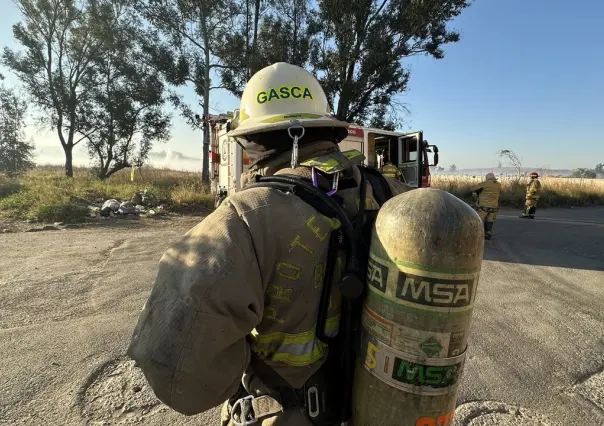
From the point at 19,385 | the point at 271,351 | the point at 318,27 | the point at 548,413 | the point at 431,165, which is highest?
the point at 318,27

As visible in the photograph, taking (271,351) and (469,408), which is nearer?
(271,351)

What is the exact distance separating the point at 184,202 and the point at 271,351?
1009cm

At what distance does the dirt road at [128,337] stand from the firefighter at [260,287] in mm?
1426

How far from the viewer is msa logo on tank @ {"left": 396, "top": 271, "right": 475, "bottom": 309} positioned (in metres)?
0.90

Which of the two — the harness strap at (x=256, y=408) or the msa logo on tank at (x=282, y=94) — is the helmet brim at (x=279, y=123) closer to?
the msa logo on tank at (x=282, y=94)

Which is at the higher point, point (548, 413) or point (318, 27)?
point (318, 27)

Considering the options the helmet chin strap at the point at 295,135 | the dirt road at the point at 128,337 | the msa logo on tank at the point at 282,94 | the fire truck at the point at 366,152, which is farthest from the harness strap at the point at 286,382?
the fire truck at the point at 366,152

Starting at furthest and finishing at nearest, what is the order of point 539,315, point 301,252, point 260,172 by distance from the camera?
point 539,315
point 260,172
point 301,252

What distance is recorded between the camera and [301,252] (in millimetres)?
1006

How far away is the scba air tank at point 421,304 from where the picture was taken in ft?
2.93

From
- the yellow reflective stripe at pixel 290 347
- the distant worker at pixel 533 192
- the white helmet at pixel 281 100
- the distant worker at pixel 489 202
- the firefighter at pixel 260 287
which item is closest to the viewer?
Result: the firefighter at pixel 260 287

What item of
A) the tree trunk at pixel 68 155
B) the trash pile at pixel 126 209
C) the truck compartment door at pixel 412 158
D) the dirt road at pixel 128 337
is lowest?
the dirt road at pixel 128 337

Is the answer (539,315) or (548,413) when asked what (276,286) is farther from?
(539,315)

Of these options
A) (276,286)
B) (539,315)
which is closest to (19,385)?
(276,286)
